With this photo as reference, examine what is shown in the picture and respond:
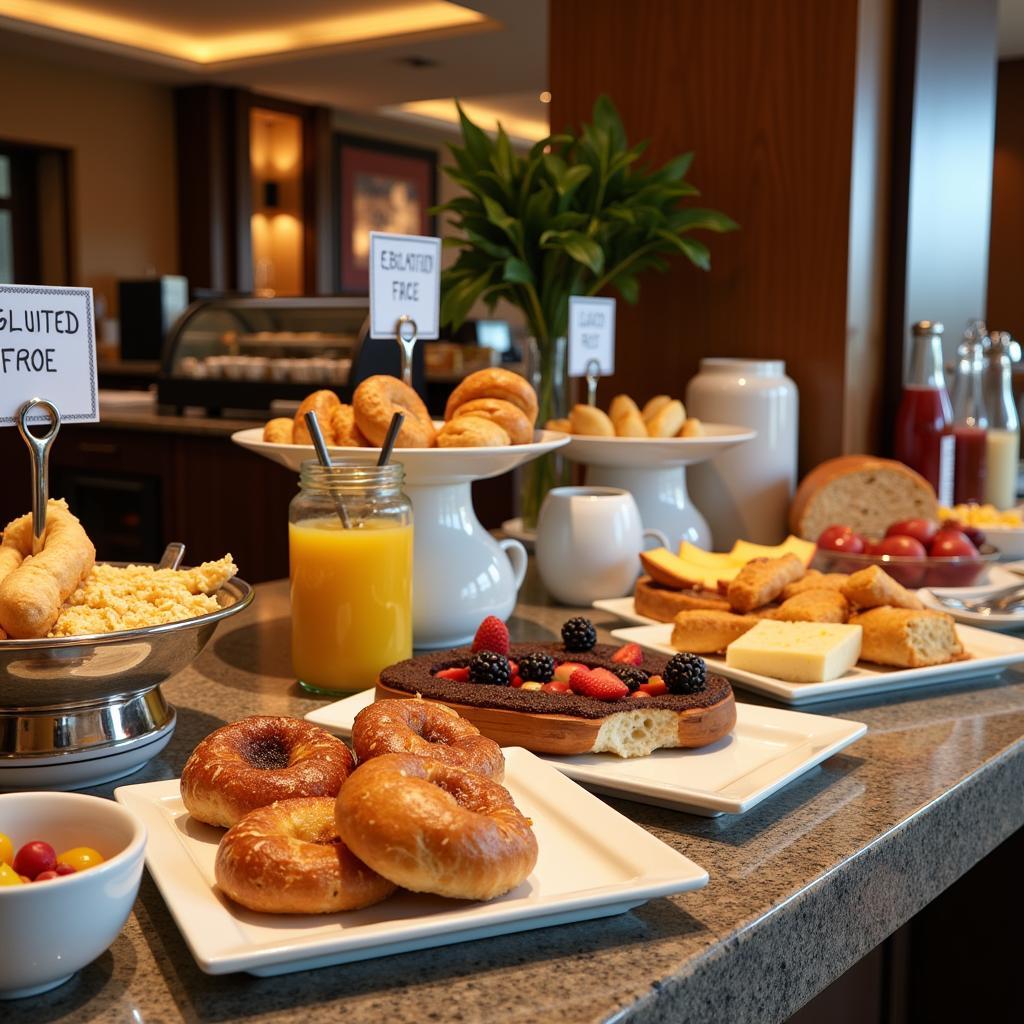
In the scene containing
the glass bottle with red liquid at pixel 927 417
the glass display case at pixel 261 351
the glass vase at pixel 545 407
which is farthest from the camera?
the glass display case at pixel 261 351

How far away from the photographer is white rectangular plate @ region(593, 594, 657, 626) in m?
1.42

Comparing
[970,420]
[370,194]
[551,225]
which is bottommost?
[970,420]

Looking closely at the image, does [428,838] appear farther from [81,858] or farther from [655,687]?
[655,687]

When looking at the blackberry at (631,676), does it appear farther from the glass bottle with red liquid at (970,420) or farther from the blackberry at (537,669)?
the glass bottle with red liquid at (970,420)

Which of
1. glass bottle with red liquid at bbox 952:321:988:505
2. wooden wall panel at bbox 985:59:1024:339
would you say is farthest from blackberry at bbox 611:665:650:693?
wooden wall panel at bbox 985:59:1024:339

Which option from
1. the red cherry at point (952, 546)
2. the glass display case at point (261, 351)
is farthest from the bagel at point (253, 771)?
the glass display case at point (261, 351)

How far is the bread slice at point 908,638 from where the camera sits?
1.22 m

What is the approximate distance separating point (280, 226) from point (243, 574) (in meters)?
5.60

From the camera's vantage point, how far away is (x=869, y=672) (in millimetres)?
1214

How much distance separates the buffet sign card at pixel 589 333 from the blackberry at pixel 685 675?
0.95 metres

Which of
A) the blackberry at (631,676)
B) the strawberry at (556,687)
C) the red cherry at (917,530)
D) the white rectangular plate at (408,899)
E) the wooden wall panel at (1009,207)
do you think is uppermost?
the wooden wall panel at (1009,207)

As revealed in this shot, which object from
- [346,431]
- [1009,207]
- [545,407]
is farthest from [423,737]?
[1009,207]

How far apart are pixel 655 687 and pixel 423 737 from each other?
256 millimetres

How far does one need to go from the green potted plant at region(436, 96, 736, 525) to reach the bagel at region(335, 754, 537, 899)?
4.43 ft
